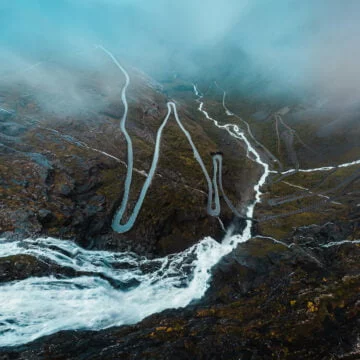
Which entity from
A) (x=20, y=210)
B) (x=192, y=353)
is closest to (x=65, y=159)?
(x=20, y=210)

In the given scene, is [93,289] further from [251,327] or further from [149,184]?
[149,184]

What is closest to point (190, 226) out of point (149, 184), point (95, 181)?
point (149, 184)

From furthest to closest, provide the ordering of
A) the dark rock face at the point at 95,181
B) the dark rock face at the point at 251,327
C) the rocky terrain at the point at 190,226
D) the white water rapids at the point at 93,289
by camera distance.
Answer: the dark rock face at the point at 95,181 → the white water rapids at the point at 93,289 → the rocky terrain at the point at 190,226 → the dark rock face at the point at 251,327

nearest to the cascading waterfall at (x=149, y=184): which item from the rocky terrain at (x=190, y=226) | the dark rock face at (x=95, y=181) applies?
the dark rock face at (x=95, y=181)

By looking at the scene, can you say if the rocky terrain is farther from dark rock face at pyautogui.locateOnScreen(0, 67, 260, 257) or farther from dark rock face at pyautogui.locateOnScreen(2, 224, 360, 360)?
dark rock face at pyautogui.locateOnScreen(0, 67, 260, 257)

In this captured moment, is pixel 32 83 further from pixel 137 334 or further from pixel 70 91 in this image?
pixel 137 334

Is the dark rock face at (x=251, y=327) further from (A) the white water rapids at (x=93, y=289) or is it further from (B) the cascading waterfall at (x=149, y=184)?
(B) the cascading waterfall at (x=149, y=184)
